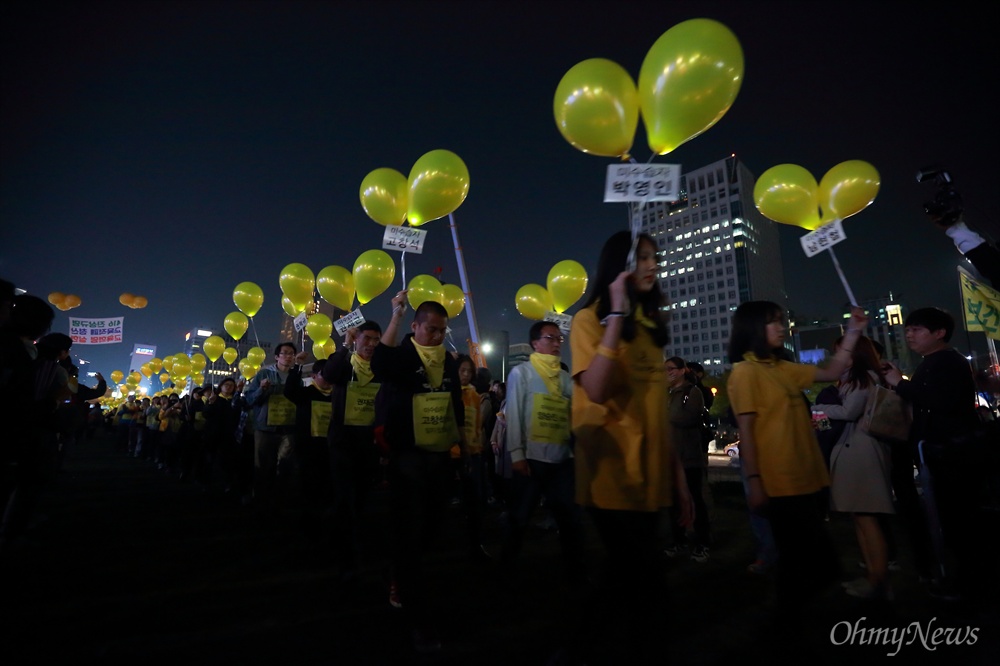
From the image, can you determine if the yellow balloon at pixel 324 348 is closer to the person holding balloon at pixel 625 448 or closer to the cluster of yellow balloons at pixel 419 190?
the cluster of yellow balloons at pixel 419 190

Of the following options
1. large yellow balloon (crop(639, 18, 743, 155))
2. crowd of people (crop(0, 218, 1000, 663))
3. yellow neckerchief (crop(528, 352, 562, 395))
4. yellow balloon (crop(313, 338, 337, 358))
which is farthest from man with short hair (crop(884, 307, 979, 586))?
yellow balloon (crop(313, 338, 337, 358))

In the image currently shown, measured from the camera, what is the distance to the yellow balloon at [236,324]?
474 inches

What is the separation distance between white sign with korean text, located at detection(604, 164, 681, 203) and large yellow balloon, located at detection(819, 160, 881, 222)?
286 centimetres

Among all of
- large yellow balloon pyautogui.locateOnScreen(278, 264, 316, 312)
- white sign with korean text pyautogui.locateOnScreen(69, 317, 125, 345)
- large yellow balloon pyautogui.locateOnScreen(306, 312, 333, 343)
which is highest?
white sign with korean text pyautogui.locateOnScreen(69, 317, 125, 345)

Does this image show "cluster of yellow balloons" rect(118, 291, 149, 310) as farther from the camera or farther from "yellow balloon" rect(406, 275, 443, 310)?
the camera

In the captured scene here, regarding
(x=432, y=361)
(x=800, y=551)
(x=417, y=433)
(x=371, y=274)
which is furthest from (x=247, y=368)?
(x=800, y=551)

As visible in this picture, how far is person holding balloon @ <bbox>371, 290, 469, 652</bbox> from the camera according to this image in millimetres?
3092

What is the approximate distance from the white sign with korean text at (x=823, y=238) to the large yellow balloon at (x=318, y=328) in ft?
25.8

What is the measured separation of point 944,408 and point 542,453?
115 inches

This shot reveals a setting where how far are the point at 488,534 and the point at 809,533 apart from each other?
4.64 meters

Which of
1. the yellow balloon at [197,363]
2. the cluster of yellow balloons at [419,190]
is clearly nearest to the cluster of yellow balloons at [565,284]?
the cluster of yellow balloons at [419,190]

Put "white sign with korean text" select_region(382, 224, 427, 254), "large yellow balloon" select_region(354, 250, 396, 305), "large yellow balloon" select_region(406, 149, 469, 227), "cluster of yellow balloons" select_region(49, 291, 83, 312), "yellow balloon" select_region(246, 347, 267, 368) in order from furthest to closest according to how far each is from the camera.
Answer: "cluster of yellow balloons" select_region(49, 291, 83, 312) < "yellow balloon" select_region(246, 347, 267, 368) < "large yellow balloon" select_region(354, 250, 396, 305) < "large yellow balloon" select_region(406, 149, 469, 227) < "white sign with korean text" select_region(382, 224, 427, 254)

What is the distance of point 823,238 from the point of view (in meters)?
4.72

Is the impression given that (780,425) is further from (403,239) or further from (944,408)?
(403,239)
